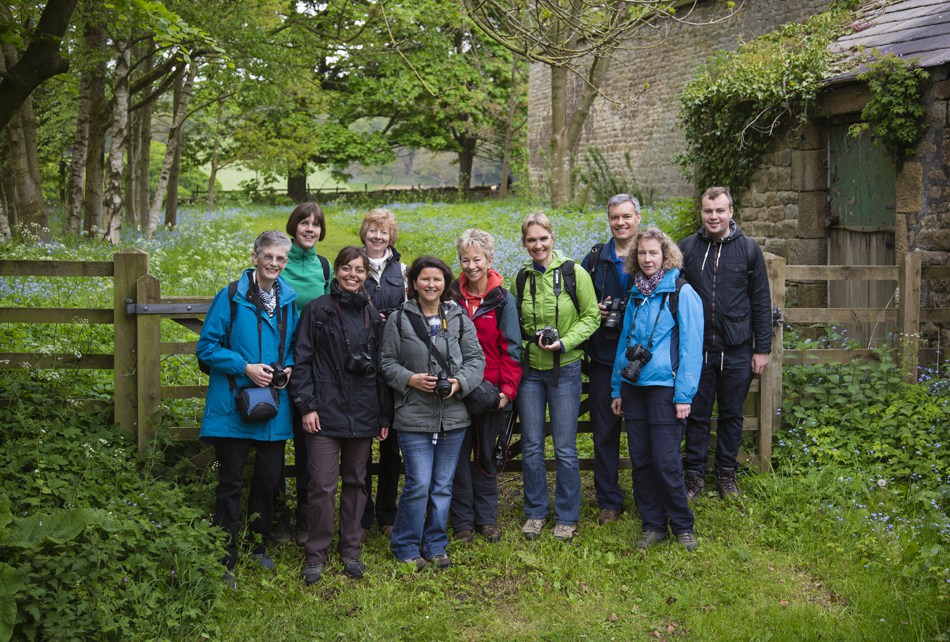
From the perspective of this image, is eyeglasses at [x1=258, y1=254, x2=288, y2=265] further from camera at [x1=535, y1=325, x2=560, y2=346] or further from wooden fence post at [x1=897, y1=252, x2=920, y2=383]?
wooden fence post at [x1=897, y1=252, x2=920, y2=383]

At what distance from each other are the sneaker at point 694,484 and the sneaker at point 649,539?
0.57 metres

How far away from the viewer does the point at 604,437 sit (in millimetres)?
5531

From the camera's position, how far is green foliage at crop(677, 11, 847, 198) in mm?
8797

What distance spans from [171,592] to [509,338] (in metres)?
2.28

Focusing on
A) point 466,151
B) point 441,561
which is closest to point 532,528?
point 441,561

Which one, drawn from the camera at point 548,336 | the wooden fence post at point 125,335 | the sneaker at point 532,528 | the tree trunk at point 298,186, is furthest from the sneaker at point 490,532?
the tree trunk at point 298,186

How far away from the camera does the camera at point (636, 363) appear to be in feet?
16.5

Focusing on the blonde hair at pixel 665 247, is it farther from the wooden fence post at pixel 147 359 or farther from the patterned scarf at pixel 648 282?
the wooden fence post at pixel 147 359

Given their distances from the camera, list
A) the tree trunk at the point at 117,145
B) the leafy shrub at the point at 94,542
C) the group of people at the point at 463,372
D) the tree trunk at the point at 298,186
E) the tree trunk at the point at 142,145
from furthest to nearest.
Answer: the tree trunk at the point at 298,186 < the tree trunk at the point at 142,145 < the tree trunk at the point at 117,145 < the group of people at the point at 463,372 < the leafy shrub at the point at 94,542

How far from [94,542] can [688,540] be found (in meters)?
3.25

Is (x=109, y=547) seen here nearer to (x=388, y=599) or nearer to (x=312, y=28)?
(x=388, y=599)

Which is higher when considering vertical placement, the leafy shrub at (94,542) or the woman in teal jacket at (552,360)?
the woman in teal jacket at (552,360)

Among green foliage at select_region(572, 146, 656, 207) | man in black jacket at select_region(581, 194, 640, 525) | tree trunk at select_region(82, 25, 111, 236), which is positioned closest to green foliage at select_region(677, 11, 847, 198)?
man in black jacket at select_region(581, 194, 640, 525)

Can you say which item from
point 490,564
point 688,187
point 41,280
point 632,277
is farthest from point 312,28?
point 490,564
